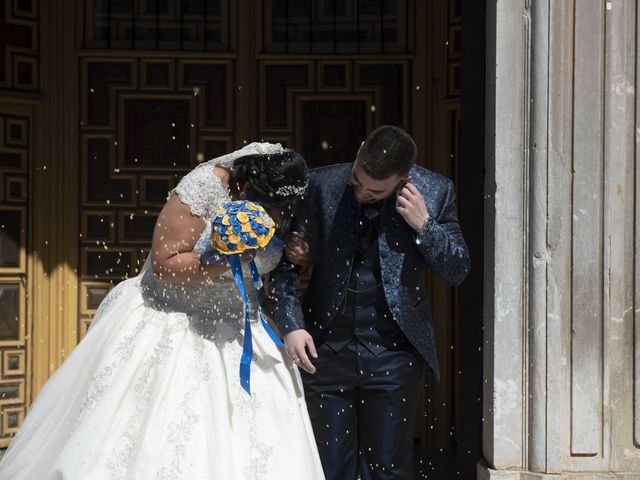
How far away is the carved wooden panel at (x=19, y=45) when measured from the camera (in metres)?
6.61

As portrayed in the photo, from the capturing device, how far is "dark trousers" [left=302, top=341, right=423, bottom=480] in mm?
3996

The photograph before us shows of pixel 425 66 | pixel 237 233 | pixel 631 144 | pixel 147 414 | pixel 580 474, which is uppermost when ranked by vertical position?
pixel 425 66

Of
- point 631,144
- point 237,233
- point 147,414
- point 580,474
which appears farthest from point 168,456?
point 631,144

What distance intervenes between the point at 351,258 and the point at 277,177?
430 millimetres

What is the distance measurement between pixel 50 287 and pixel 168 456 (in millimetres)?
3306

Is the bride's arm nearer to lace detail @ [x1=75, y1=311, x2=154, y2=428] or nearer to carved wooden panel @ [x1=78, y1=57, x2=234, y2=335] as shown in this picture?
lace detail @ [x1=75, y1=311, x2=154, y2=428]

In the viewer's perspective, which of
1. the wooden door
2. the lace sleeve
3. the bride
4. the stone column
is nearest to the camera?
the bride

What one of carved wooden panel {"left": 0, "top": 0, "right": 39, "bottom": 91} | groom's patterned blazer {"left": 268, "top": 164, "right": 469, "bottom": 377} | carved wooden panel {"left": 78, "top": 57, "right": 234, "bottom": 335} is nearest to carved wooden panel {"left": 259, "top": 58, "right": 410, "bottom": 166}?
carved wooden panel {"left": 78, "top": 57, "right": 234, "bottom": 335}

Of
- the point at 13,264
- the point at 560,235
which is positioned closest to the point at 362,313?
the point at 560,235

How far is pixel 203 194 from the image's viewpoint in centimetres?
392

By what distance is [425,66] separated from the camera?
22.2ft

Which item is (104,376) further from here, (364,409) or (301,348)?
(364,409)

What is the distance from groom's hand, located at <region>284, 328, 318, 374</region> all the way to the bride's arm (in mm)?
349

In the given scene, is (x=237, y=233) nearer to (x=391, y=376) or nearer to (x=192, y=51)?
(x=391, y=376)
